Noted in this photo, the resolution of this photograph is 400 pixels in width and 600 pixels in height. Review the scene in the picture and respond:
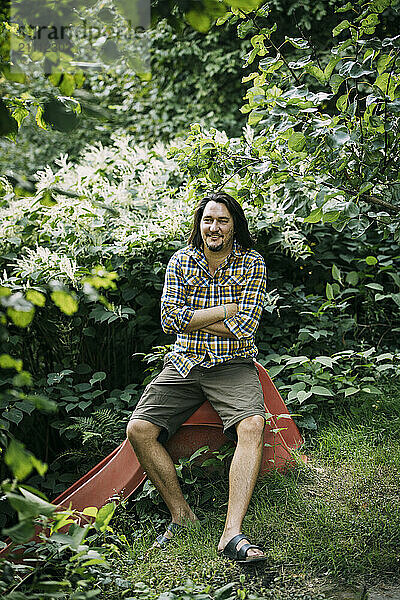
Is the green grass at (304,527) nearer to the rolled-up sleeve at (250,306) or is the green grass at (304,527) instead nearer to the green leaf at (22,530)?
the rolled-up sleeve at (250,306)

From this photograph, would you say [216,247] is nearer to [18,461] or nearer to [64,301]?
[64,301]

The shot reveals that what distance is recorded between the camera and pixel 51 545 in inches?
97.6

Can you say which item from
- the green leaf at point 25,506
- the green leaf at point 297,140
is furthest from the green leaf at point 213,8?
the green leaf at point 297,140

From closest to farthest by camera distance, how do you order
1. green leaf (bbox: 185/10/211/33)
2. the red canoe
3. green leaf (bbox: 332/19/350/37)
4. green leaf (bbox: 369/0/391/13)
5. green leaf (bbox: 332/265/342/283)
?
green leaf (bbox: 185/10/211/33), green leaf (bbox: 369/0/391/13), green leaf (bbox: 332/19/350/37), the red canoe, green leaf (bbox: 332/265/342/283)

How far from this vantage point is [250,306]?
130 inches

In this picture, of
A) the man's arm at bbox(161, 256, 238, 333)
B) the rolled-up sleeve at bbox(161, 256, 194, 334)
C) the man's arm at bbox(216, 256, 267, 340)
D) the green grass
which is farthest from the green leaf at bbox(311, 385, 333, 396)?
the rolled-up sleeve at bbox(161, 256, 194, 334)

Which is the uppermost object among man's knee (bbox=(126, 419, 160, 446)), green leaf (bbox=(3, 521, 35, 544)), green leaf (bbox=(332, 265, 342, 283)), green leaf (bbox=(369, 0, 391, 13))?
green leaf (bbox=(369, 0, 391, 13))

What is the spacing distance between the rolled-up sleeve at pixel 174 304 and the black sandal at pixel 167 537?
0.88m

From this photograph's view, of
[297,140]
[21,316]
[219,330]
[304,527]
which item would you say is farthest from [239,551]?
[21,316]

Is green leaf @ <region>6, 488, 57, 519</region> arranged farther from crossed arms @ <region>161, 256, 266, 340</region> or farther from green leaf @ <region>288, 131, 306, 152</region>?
crossed arms @ <region>161, 256, 266, 340</region>

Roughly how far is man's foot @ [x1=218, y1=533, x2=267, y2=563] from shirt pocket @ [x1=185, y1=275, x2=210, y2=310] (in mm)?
1157

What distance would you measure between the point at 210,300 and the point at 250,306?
216mm

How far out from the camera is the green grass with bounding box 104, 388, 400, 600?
99.0 inches

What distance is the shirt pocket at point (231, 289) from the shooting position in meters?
3.38
